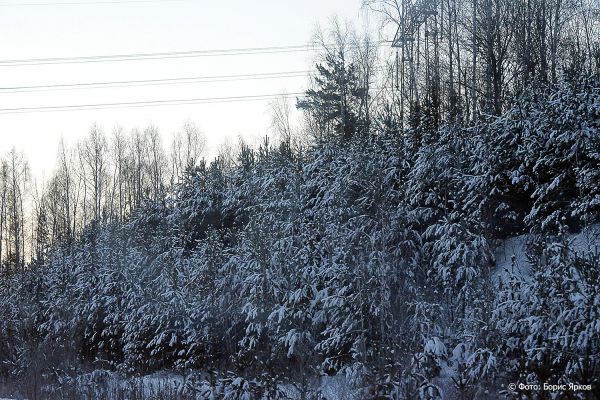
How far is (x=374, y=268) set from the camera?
1191cm

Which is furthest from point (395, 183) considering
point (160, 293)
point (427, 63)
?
point (427, 63)

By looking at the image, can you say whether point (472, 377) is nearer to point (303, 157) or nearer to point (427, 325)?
point (427, 325)

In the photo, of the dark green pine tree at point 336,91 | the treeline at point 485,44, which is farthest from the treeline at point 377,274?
the dark green pine tree at point 336,91

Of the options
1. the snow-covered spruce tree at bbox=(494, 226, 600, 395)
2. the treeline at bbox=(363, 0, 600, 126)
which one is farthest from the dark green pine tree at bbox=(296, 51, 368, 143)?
the snow-covered spruce tree at bbox=(494, 226, 600, 395)

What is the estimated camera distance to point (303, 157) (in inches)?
677

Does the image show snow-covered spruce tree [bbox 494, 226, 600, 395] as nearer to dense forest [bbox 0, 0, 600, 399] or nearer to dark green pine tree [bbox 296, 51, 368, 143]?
dense forest [bbox 0, 0, 600, 399]

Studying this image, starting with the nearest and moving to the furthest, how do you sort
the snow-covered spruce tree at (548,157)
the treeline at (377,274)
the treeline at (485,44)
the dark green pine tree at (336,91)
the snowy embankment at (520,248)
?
the treeline at (377,274)
the snowy embankment at (520,248)
the snow-covered spruce tree at (548,157)
the treeline at (485,44)
the dark green pine tree at (336,91)

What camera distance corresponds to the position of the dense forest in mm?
8844

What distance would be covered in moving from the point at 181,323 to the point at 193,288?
94 cm

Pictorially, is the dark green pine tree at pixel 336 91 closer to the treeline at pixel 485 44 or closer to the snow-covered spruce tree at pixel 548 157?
the treeline at pixel 485 44

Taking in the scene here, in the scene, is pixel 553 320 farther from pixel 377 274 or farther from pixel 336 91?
pixel 336 91

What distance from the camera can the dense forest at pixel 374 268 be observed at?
8.84 m

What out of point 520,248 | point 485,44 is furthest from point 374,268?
point 485,44

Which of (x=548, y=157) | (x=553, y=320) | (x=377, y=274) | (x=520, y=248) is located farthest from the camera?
(x=520, y=248)
